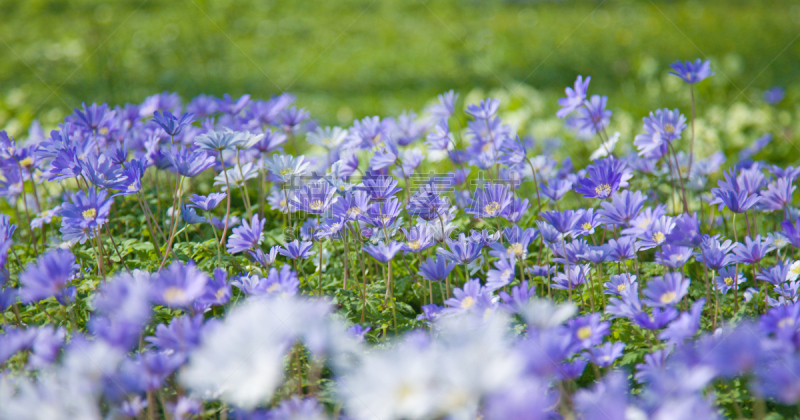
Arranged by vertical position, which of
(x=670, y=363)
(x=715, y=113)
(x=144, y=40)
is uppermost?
(x=144, y=40)

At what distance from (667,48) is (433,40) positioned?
268 centimetres

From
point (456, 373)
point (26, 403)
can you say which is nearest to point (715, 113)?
point (456, 373)

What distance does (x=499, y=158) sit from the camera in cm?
189

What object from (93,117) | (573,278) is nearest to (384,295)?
(573,278)

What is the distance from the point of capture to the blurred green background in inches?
195

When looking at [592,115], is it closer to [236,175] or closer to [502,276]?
[502,276]

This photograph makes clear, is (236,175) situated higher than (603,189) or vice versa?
(236,175)

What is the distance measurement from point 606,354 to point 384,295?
2.13 feet

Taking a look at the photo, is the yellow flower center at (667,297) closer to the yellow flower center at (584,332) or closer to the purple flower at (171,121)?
the yellow flower center at (584,332)

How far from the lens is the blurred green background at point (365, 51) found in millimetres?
4953

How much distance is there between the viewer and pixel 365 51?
6.67m

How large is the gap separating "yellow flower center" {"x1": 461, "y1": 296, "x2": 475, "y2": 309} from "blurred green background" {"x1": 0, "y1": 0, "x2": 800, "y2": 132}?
3342mm

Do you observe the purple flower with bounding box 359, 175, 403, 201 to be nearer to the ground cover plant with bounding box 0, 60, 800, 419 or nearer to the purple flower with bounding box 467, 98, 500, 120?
the ground cover plant with bounding box 0, 60, 800, 419

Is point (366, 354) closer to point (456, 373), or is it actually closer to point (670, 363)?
point (456, 373)
